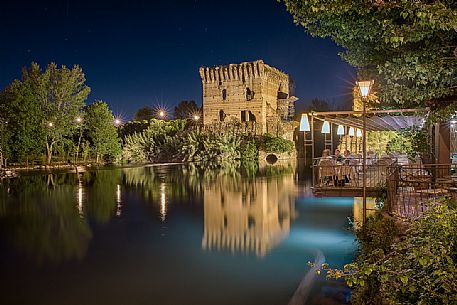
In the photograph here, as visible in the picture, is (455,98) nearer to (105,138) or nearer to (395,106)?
(395,106)

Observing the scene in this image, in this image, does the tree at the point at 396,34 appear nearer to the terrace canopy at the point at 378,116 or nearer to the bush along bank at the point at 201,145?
the terrace canopy at the point at 378,116

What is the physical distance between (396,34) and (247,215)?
31.4 feet

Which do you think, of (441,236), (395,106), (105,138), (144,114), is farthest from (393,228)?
(144,114)

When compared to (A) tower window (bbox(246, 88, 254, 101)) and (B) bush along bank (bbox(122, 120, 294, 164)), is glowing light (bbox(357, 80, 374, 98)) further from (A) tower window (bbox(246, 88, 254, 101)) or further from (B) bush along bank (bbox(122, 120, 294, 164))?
(A) tower window (bbox(246, 88, 254, 101))

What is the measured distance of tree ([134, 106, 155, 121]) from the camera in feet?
201

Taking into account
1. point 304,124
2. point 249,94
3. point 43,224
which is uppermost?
point 249,94

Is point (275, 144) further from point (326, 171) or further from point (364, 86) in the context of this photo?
point (364, 86)

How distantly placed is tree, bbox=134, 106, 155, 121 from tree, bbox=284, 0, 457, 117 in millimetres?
55121

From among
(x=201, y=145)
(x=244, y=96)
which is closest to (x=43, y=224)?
(x=201, y=145)

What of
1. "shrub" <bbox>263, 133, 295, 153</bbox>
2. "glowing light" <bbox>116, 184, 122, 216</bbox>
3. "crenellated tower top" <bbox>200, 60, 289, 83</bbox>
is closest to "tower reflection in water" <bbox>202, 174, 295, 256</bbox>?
"glowing light" <bbox>116, 184, 122, 216</bbox>

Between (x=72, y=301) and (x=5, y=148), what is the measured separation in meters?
26.3

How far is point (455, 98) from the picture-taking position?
8.20 m

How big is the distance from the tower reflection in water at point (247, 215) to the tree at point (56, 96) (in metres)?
18.2

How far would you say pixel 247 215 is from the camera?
13766mm
